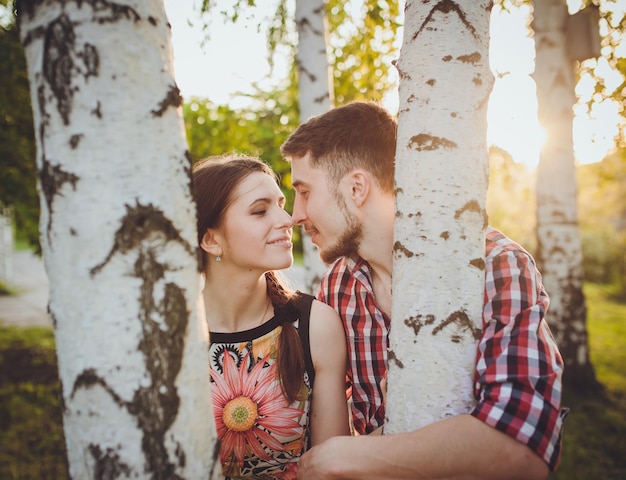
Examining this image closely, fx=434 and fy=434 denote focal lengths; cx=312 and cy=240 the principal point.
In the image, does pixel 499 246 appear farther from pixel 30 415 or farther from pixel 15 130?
pixel 30 415

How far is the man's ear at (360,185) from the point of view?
2332 millimetres

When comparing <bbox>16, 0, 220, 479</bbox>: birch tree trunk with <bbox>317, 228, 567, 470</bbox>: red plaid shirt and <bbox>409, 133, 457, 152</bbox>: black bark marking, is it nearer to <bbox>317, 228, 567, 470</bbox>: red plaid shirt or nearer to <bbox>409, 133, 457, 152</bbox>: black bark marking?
<bbox>409, 133, 457, 152</bbox>: black bark marking

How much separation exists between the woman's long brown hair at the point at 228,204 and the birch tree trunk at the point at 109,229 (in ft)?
4.37

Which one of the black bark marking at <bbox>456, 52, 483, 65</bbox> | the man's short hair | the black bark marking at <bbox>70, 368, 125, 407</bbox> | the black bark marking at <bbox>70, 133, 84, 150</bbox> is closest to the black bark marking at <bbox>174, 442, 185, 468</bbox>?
the black bark marking at <bbox>70, 368, 125, 407</bbox>

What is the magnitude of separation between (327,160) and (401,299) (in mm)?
1265

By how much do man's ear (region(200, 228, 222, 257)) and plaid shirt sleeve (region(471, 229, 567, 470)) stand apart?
149 cm

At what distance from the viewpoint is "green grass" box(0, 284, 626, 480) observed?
151 inches

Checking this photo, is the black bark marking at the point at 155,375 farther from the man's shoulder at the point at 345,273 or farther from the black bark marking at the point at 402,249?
the man's shoulder at the point at 345,273

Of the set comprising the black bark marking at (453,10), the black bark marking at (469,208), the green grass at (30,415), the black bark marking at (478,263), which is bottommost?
the green grass at (30,415)

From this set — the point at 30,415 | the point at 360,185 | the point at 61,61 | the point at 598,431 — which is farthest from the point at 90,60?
the point at 30,415

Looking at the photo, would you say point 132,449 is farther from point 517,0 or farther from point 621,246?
point 621,246

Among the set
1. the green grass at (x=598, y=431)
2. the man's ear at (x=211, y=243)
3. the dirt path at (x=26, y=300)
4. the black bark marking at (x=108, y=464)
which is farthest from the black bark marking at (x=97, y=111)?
the dirt path at (x=26, y=300)

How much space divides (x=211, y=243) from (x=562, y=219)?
4258 millimetres

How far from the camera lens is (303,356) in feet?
7.30
